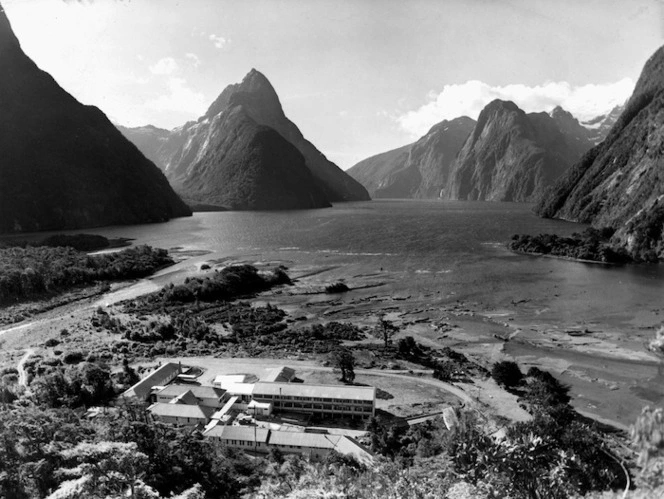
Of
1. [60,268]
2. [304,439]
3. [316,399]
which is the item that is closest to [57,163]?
[60,268]

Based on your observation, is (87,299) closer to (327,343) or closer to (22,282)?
(22,282)

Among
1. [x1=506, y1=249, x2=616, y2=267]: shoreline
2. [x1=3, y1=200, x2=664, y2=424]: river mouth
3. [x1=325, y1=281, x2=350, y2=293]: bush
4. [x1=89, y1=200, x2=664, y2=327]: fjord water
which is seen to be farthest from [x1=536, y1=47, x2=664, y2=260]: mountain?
[x1=325, y1=281, x2=350, y2=293]: bush

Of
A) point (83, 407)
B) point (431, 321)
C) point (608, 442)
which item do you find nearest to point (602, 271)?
point (431, 321)

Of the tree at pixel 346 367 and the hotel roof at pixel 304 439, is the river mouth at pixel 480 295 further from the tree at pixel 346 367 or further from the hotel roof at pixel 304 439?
the hotel roof at pixel 304 439

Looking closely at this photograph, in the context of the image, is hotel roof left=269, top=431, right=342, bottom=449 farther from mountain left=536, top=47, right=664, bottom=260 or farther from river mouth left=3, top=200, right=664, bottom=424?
mountain left=536, top=47, right=664, bottom=260

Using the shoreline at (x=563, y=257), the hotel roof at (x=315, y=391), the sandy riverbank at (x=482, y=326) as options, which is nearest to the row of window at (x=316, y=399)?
the hotel roof at (x=315, y=391)
